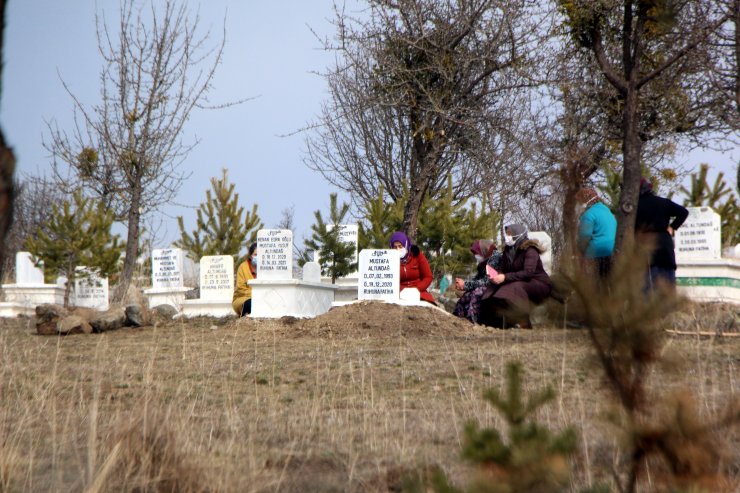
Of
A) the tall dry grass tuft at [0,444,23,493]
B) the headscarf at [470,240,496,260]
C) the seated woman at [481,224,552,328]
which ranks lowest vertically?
the tall dry grass tuft at [0,444,23,493]

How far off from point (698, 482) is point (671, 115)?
17.1 metres

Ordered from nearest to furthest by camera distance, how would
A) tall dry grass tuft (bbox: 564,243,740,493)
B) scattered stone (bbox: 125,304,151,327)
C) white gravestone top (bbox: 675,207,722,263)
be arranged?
tall dry grass tuft (bbox: 564,243,740,493), scattered stone (bbox: 125,304,151,327), white gravestone top (bbox: 675,207,722,263)

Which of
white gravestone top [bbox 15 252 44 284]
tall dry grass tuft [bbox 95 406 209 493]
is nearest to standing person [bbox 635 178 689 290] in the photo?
tall dry grass tuft [bbox 95 406 209 493]

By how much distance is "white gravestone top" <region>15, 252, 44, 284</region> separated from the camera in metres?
20.0

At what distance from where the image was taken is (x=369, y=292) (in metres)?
12.5

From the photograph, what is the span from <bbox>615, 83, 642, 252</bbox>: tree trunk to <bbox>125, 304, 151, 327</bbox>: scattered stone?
271 inches

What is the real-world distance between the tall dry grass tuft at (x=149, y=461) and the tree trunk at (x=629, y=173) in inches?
242

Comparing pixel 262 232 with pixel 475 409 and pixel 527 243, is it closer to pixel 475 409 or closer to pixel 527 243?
pixel 527 243

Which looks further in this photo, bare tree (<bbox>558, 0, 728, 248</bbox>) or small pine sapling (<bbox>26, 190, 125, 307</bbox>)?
small pine sapling (<bbox>26, 190, 125, 307</bbox>)

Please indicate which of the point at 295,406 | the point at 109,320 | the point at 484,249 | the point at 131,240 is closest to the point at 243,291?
the point at 109,320

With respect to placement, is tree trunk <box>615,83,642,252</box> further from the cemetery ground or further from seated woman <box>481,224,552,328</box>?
seated woman <box>481,224,552,328</box>

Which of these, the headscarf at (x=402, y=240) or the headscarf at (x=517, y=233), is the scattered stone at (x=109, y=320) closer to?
the headscarf at (x=402, y=240)

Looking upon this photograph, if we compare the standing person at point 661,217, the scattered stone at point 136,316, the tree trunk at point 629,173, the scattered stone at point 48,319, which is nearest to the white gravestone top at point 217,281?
the scattered stone at point 136,316

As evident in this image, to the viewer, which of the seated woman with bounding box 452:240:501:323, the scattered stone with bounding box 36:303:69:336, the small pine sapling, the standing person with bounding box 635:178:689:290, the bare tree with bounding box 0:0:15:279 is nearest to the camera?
the bare tree with bounding box 0:0:15:279
